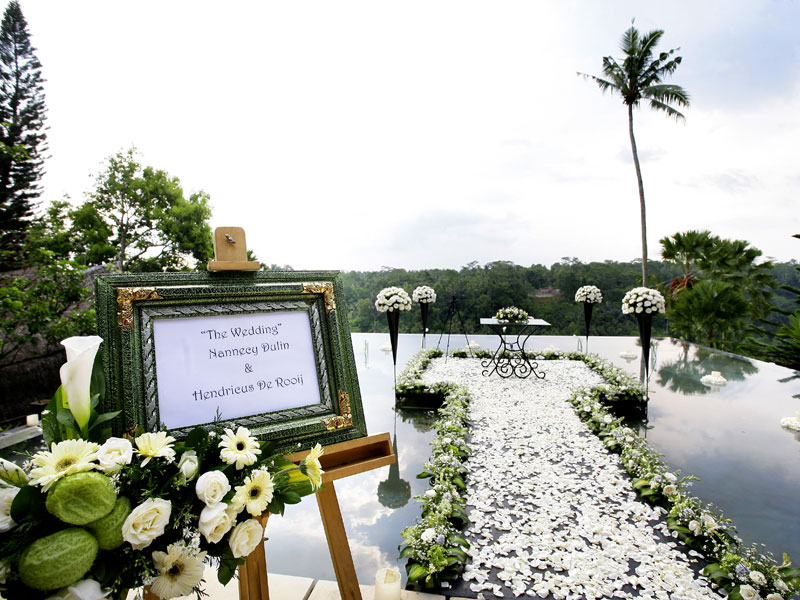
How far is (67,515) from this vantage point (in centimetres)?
61

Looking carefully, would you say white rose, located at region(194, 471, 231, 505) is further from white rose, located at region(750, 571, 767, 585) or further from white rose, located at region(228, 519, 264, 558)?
white rose, located at region(750, 571, 767, 585)

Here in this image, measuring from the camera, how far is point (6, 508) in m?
0.62

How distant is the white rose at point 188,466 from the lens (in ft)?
2.41

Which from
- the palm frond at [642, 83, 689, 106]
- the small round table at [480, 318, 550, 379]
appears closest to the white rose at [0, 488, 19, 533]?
the small round table at [480, 318, 550, 379]

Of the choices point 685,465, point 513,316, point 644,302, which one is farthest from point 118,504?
point 513,316

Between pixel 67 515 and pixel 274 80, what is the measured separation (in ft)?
29.8

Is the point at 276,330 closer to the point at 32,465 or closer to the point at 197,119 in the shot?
the point at 32,465

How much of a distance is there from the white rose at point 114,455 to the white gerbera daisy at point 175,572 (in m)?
0.17

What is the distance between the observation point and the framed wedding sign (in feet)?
3.08

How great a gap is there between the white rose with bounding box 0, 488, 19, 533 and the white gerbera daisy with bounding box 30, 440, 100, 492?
0.12ft

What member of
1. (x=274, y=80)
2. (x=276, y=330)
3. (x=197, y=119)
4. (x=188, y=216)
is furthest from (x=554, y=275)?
(x=188, y=216)

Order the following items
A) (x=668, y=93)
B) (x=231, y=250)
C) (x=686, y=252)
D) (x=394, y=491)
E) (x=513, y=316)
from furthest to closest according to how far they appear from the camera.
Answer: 1. (x=668, y=93)
2. (x=686, y=252)
3. (x=513, y=316)
4. (x=394, y=491)
5. (x=231, y=250)

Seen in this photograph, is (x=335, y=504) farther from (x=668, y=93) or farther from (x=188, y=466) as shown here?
(x=668, y=93)

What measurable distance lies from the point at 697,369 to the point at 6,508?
7.61 meters
